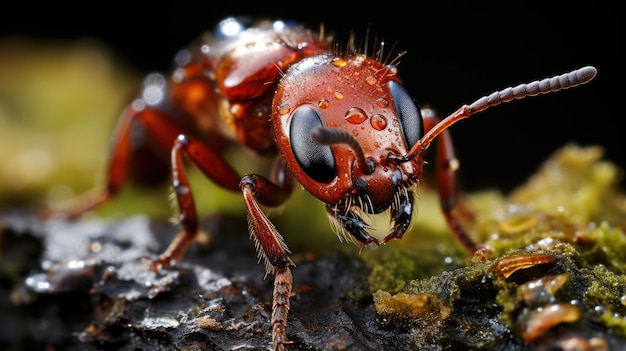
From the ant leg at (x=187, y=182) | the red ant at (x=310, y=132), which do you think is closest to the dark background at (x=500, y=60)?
the red ant at (x=310, y=132)

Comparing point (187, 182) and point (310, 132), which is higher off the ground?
point (187, 182)

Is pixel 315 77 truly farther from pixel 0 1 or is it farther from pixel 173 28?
pixel 0 1

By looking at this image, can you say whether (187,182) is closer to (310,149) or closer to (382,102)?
(310,149)

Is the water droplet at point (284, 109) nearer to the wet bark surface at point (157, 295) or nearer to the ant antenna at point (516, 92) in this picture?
the ant antenna at point (516, 92)

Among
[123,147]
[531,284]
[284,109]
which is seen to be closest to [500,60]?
[123,147]

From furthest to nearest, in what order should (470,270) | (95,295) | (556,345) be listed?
(95,295) → (470,270) → (556,345)

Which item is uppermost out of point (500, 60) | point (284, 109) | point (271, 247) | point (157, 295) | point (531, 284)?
point (500, 60)

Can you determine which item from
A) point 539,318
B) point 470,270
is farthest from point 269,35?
point 539,318
